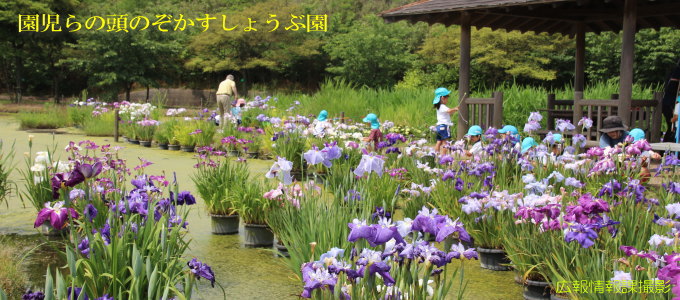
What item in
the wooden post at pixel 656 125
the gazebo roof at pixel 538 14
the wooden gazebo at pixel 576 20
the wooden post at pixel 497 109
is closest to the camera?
the wooden gazebo at pixel 576 20

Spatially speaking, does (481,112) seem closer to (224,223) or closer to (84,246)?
(224,223)

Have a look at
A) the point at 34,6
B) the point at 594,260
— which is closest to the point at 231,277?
the point at 594,260

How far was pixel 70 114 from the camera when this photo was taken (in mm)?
14844

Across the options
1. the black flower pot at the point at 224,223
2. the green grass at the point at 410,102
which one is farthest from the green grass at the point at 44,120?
the black flower pot at the point at 224,223

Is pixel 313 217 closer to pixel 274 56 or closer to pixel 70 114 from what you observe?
pixel 70 114

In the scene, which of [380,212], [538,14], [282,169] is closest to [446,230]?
[380,212]

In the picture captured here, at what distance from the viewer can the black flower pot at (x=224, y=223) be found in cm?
477

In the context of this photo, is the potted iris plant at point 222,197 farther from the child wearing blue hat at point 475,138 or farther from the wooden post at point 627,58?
the wooden post at point 627,58

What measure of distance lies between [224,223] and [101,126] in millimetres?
9235

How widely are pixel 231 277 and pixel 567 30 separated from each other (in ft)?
30.2

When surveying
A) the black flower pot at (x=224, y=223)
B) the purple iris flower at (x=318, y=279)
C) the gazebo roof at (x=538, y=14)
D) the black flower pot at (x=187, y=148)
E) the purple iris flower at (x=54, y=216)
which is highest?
the gazebo roof at (x=538, y=14)

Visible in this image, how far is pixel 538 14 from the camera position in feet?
31.9

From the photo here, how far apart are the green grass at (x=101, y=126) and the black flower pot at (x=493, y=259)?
35.2ft

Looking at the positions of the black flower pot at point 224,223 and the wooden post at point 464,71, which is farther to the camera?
the wooden post at point 464,71
